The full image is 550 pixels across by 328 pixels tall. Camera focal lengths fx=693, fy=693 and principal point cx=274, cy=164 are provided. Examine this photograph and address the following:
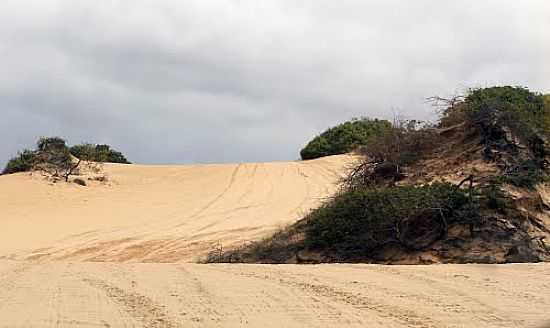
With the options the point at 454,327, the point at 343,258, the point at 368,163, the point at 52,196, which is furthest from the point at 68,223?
the point at 454,327

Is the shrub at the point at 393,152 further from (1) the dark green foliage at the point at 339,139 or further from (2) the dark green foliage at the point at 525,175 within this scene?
(1) the dark green foliage at the point at 339,139

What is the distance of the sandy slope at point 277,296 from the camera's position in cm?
670

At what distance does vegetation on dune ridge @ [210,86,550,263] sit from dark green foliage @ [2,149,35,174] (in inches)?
801

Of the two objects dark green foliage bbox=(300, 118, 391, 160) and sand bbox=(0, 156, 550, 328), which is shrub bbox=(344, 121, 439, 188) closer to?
sand bbox=(0, 156, 550, 328)

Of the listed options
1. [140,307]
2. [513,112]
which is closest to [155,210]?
[513,112]

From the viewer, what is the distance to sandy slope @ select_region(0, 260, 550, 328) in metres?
6.70

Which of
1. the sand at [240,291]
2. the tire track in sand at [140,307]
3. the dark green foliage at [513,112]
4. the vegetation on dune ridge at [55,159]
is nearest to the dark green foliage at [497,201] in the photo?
the dark green foliage at [513,112]

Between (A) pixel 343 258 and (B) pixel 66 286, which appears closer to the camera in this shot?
(B) pixel 66 286

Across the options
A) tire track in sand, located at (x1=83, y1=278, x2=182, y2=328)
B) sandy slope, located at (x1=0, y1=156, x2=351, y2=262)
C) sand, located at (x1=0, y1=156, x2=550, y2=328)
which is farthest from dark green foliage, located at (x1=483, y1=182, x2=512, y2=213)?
tire track in sand, located at (x1=83, y1=278, x2=182, y2=328)

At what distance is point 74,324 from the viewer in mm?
6543

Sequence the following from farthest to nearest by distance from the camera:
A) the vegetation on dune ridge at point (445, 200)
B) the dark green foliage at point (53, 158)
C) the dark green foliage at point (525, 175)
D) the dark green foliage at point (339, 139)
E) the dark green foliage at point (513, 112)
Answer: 1. the dark green foliage at point (339, 139)
2. the dark green foliage at point (53, 158)
3. the dark green foliage at point (513, 112)
4. the dark green foliage at point (525, 175)
5. the vegetation on dune ridge at point (445, 200)

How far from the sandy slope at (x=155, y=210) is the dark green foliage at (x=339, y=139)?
8178 mm

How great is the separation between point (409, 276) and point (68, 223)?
1611 cm

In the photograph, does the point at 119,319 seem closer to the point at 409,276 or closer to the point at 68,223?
the point at 409,276
